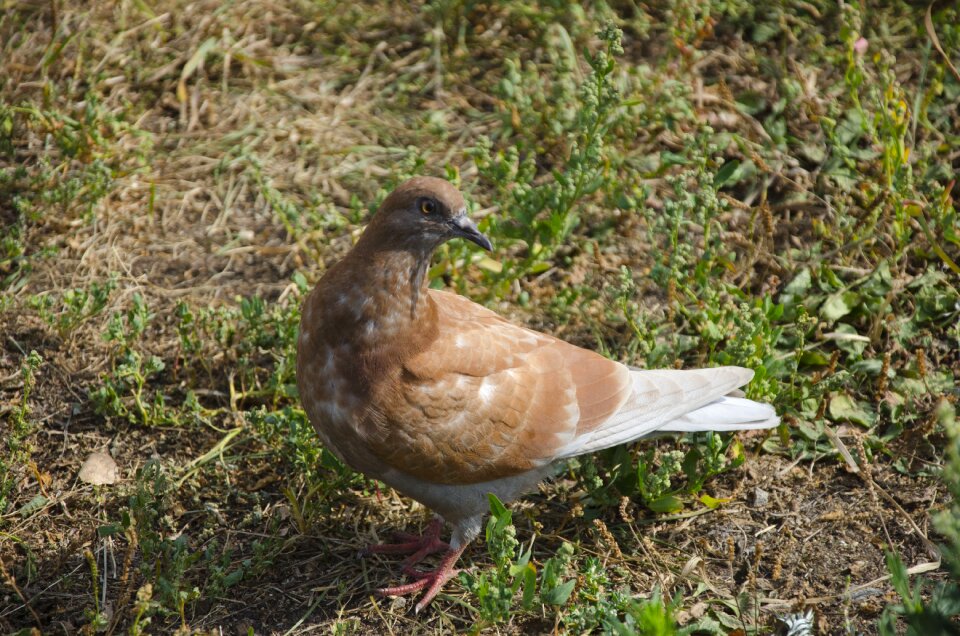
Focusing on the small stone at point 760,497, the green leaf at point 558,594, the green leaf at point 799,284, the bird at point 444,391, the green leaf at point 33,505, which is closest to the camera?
the green leaf at point 558,594

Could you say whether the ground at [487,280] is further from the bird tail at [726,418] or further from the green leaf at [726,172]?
the bird tail at [726,418]

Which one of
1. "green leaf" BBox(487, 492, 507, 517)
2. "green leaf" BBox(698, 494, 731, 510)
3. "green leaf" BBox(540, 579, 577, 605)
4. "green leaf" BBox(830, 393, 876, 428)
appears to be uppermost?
"green leaf" BBox(487, 492, 507, 517)

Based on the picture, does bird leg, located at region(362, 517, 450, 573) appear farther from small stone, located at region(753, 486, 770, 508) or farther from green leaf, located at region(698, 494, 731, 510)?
small stone, located at region(753, 486, 770, 508)

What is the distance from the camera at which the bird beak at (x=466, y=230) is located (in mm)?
3711

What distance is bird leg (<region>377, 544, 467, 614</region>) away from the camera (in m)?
3.95

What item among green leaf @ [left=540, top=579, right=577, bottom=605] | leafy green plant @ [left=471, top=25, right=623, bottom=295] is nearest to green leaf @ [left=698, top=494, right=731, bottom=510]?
green leaf @ [left=540, top=579, right=577, bottom=605]

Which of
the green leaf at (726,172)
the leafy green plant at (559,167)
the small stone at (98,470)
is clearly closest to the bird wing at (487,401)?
the leafy green plant at (559,167)

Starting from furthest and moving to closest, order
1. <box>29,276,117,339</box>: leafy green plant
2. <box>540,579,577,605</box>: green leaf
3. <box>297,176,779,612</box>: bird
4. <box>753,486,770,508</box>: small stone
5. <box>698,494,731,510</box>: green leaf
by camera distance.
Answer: <box>29,276,117,339</box>: leafy green plant < <box>753,486,770,508</box>: small stone < <box>698,494,731,510</box>: green leaf < <box>297,176,779,612</box>: bird < <box>540,579,577,605</box>: green leaf

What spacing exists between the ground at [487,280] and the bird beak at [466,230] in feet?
2.73

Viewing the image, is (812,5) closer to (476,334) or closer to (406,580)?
(476,334)

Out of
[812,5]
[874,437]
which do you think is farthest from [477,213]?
[812,5]

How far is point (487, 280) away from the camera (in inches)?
199

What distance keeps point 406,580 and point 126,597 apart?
45.6 inches

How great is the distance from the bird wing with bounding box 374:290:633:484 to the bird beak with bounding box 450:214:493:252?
14.9 inches
